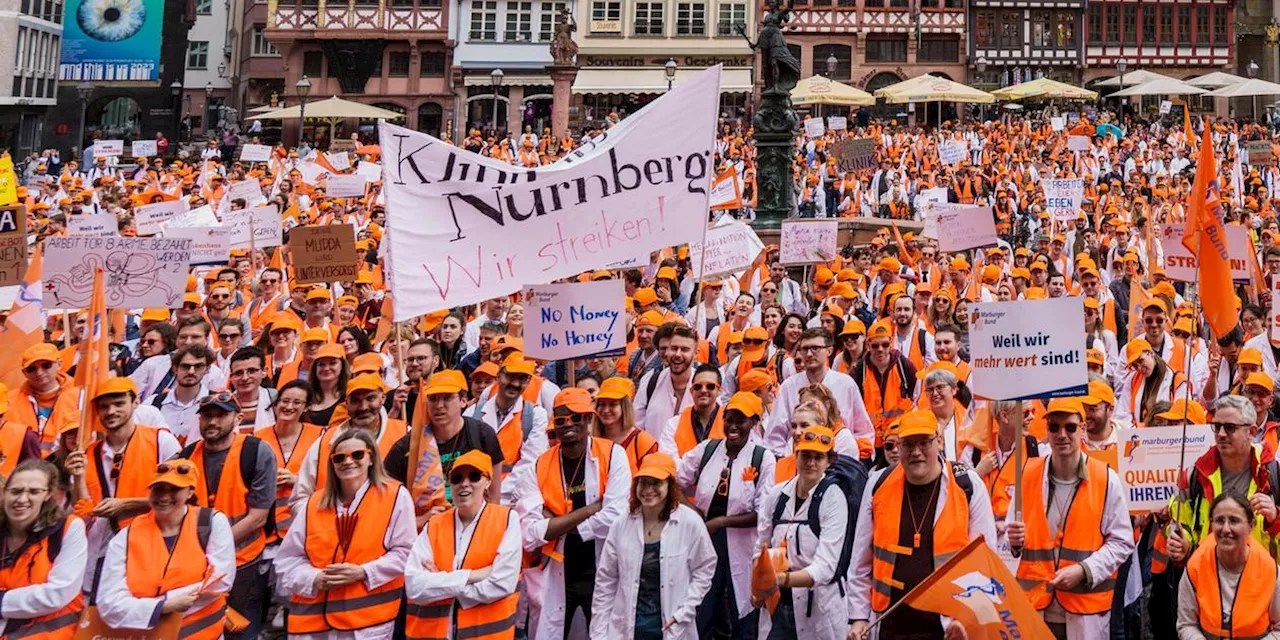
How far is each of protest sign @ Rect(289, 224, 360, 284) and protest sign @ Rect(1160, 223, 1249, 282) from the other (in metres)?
7.22

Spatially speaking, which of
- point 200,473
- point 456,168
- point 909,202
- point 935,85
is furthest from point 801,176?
point 200,473

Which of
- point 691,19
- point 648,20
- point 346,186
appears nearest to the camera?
point 346,186

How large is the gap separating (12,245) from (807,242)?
26.2 feet

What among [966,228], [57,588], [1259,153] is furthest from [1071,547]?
[1259,153]

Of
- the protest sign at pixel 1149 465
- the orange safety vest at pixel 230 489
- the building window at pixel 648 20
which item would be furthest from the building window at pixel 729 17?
the orange safety vest at pixel 230 489

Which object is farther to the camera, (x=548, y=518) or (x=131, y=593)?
(x=548, y=518)

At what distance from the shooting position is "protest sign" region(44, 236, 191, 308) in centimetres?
845

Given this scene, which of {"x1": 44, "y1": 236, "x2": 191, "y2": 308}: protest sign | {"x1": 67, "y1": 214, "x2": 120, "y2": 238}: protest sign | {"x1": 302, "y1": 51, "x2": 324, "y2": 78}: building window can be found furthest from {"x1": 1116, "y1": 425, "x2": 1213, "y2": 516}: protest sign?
{"x1": 302, "y1": 51, "x2": 324, "y2": 78}: building window

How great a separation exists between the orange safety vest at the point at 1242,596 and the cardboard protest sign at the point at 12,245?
874cm

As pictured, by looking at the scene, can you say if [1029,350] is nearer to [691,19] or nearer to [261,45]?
[691,19]

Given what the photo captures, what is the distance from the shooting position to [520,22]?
55.0m

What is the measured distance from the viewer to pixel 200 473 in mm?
5844

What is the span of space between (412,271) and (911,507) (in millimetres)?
3036

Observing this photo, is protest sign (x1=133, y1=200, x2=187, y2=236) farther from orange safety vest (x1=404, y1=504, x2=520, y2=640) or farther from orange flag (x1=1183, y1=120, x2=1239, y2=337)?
orange flag (x1=1183, y1=120, x2=1239, y2=337)
